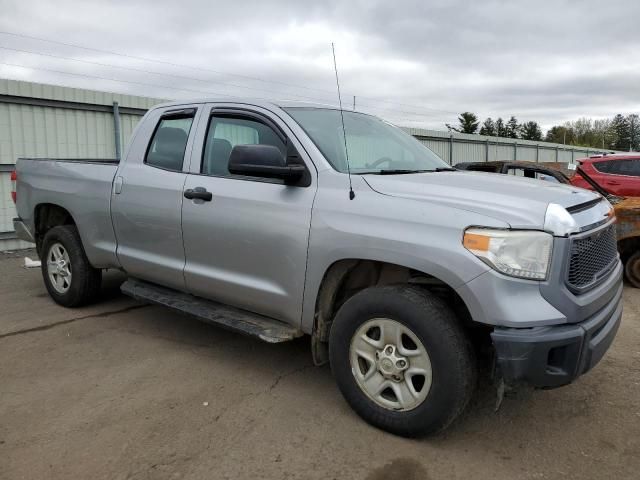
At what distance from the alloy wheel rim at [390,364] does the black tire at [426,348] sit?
0.03 m

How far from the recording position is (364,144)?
4004 millimetres

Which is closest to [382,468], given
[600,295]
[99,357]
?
[600,295]

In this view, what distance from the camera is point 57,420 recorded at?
3.28 meters

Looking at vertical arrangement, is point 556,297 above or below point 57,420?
above

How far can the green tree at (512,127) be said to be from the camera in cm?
8881

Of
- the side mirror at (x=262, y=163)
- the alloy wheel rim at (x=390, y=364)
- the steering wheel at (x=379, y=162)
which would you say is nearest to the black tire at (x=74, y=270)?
the side mirror at (x=262, y=163)

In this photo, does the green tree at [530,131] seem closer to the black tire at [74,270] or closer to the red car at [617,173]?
the red car at [617,173]

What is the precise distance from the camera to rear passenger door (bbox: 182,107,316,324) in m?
3.46

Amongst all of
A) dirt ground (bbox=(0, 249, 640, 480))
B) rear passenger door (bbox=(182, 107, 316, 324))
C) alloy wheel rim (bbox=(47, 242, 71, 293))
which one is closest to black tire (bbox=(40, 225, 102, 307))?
alloy wheel rim (bbox=(47, 242, 71, 293))

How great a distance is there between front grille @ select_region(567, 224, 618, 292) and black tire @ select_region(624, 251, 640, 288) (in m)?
4.12

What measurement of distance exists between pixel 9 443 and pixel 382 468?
80.1 inches

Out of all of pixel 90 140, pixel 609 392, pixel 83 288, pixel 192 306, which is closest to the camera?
pixel 609 392

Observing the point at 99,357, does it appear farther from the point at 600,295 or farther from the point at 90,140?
the point at 90,140

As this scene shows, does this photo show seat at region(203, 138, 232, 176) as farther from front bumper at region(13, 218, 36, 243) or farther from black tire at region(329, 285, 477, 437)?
front bumper at region(13, 218, 36, 243)
